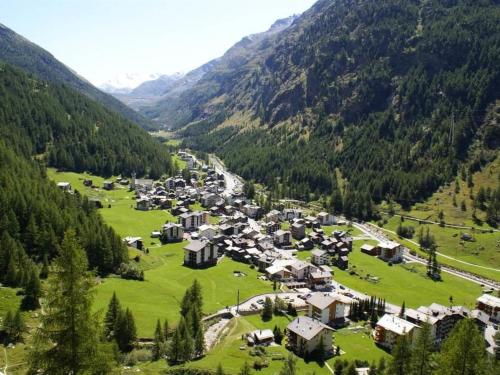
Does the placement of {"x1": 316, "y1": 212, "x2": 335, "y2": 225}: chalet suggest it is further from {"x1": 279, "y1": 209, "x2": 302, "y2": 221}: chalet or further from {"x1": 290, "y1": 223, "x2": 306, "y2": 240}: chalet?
{"x1": 290, "y1": 223, "x2": 306, "y2": 240}: chalet

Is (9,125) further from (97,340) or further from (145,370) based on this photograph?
(97,340)

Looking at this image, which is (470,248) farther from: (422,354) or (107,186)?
(107,186)

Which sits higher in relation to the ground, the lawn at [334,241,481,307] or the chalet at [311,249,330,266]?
the chalet at [311,249,330,266]

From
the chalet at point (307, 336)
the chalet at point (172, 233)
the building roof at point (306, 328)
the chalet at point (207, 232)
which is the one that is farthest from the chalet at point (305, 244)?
the chalet at point (307, 336)

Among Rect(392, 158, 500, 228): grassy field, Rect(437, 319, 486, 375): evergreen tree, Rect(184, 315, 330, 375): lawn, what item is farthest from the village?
Rect(392, 158, 500, 228): grassy field

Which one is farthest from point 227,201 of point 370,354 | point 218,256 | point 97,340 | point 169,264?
point 97,340

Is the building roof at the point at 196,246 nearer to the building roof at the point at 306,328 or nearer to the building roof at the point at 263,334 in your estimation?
the building roof at the point at 263,334
